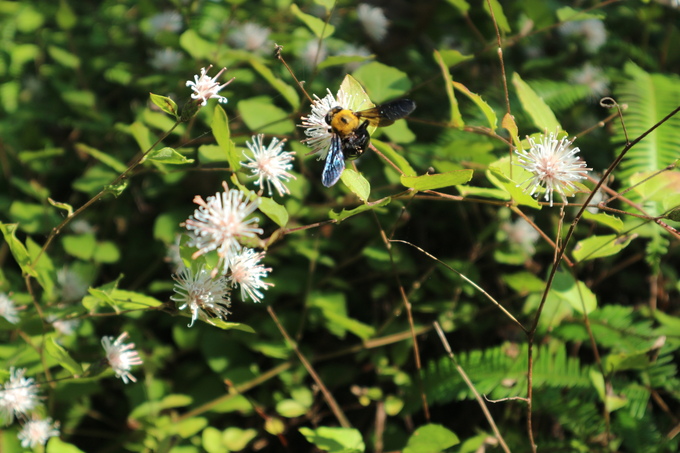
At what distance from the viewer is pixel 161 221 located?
1501mm

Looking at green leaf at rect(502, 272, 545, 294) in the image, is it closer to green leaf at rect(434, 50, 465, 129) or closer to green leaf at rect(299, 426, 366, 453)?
green leaf at rect(434, 50, 465, 129)

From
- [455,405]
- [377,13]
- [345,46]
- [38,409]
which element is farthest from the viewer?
[377,13]

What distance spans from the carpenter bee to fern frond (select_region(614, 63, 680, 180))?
786 millimetres

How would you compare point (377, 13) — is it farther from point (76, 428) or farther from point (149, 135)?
point (76, 428)

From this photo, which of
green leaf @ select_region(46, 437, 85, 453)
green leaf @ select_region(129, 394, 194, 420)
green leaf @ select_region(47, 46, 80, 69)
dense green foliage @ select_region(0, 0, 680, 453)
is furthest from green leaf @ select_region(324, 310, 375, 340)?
green leaf @ select_region(47, 46, 80, 69)

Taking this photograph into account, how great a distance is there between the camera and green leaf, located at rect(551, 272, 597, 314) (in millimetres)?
1179

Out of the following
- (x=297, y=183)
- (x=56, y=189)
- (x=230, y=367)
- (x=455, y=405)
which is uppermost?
(x=297, y=183)

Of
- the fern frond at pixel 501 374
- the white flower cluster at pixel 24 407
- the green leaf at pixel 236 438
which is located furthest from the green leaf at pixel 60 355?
the fern frond at pixel 501 374

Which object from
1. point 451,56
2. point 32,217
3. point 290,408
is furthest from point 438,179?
point 32,217

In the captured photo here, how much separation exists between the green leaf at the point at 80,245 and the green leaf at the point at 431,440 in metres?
0.97

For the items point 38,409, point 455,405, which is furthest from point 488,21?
point 38,409

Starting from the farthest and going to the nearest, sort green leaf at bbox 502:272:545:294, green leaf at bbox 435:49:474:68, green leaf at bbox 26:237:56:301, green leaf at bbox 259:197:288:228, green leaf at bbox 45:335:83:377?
green leaf at bbox 502:272:545:294 → green leaf at bbox 435:49:474:68 → green leaf at bbox 26:237:56:301 → green leaf at bbox 45:335:83:377 → green leaf at bbox 259:197:288:228

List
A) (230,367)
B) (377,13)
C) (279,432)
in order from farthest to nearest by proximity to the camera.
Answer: (377,13)
(230,367)
(279,432)

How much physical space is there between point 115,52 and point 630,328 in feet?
6.21
